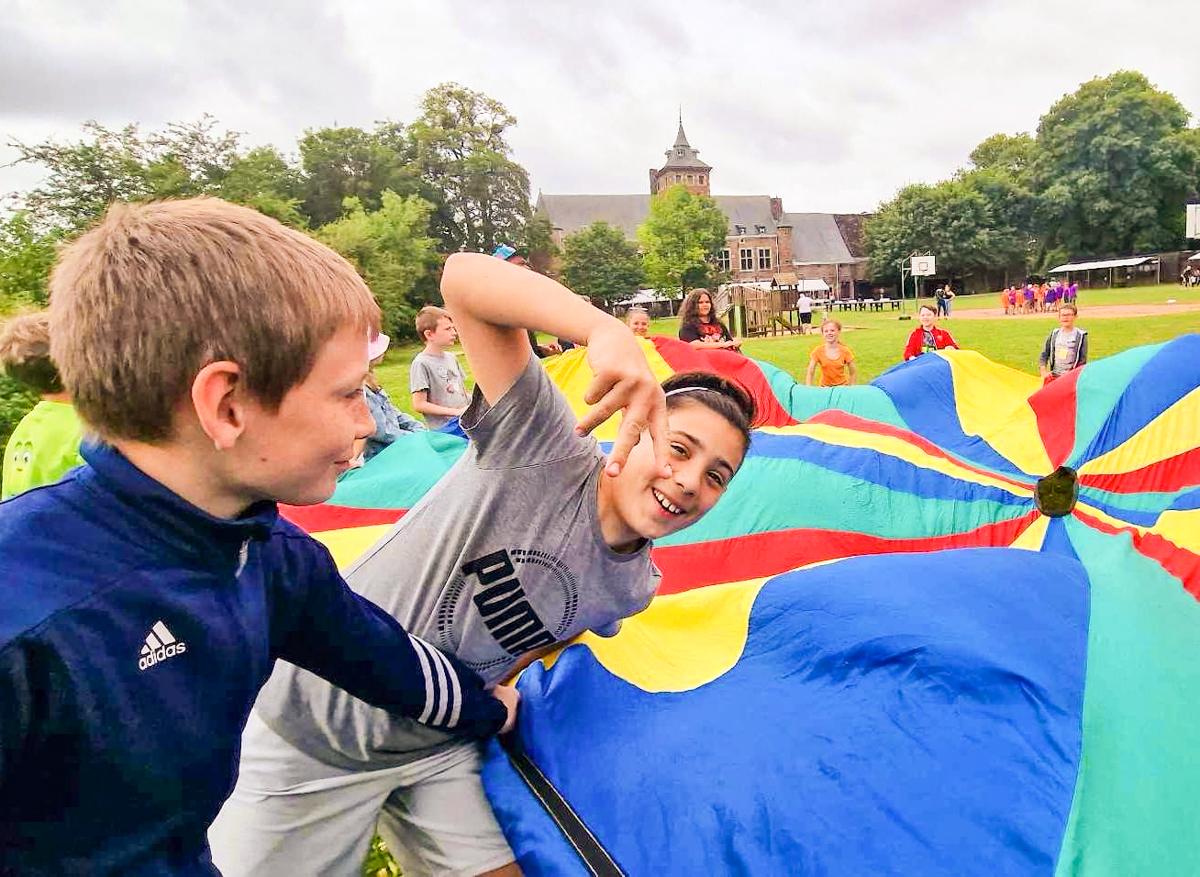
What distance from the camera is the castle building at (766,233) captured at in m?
63.0

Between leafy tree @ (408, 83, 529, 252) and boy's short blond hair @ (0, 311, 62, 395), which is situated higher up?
leafy tree @ (408, 83, 529, 252)

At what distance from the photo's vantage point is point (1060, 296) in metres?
27.9

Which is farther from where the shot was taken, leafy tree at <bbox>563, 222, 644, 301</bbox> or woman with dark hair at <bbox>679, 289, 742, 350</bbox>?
leafy tree at <bbox>563, 222, 644, 301</bbox>

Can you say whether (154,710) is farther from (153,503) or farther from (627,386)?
(627,386)

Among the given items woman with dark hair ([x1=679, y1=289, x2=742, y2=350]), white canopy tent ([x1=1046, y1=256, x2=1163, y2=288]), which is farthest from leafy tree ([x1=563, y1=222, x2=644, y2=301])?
woman with dark hair ([x1=679, y1=289, x2=742, y2=350])

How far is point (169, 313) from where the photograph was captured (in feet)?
2.50

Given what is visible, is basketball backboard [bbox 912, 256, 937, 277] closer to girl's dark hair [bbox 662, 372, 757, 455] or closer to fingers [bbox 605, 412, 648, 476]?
girl's dark hair [bbox 662, 372, 757, 455]

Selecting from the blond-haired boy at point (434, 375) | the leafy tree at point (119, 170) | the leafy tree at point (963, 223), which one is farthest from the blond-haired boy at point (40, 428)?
the leafy tree at point (963, 223)

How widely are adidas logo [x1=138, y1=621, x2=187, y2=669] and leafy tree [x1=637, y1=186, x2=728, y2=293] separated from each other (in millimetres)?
51032

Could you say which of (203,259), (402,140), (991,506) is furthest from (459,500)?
(402,140)

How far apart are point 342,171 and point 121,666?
4112 centimetres

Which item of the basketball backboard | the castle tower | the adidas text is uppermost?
the castle tower

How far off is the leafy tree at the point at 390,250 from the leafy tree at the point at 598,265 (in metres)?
18.2

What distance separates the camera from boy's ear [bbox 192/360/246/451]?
768 mm
